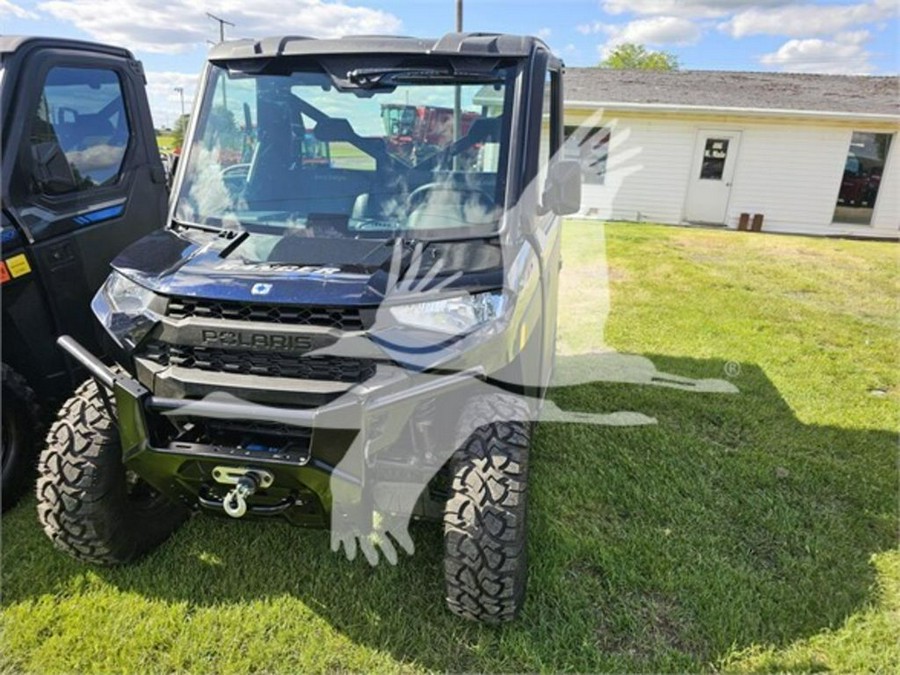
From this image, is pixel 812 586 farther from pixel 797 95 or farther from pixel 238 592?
pixel 797 95

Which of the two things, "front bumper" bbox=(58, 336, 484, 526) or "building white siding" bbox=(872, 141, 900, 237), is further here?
"building white siding" bbox=(872, 141, 900, 237)

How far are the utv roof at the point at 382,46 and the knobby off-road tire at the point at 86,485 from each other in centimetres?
162

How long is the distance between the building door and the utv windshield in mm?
13878

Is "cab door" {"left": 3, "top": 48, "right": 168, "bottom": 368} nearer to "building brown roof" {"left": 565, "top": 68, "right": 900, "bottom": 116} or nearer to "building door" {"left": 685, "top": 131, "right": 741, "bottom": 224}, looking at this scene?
"building brown roof" {"left": 565, "top": 68, "right": 900, "bottom": 116}

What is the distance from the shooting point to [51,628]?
8.17 feet

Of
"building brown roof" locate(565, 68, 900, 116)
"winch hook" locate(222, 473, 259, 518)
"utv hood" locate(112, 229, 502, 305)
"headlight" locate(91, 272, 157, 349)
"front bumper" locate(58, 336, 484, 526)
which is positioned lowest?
"winch hook" locate(222, 473, 259, 518)

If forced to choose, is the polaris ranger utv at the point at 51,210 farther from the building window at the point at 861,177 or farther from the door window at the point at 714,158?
the building window at the point at 861,177

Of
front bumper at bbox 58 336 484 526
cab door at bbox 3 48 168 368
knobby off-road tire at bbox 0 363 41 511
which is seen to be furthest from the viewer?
cab door at bbox 3 48 168 368

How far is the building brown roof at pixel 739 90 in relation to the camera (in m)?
14.4

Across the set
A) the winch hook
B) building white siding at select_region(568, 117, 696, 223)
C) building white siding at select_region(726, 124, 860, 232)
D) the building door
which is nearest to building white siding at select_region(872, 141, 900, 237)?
building white siding at select_region(726, 124, 860, 232)

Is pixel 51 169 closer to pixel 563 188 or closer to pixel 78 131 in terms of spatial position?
pixel 78 131

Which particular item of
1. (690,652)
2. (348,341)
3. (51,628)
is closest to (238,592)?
(51,628)

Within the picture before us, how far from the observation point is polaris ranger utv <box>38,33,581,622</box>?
2119mm

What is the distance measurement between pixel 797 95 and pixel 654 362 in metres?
13.2
